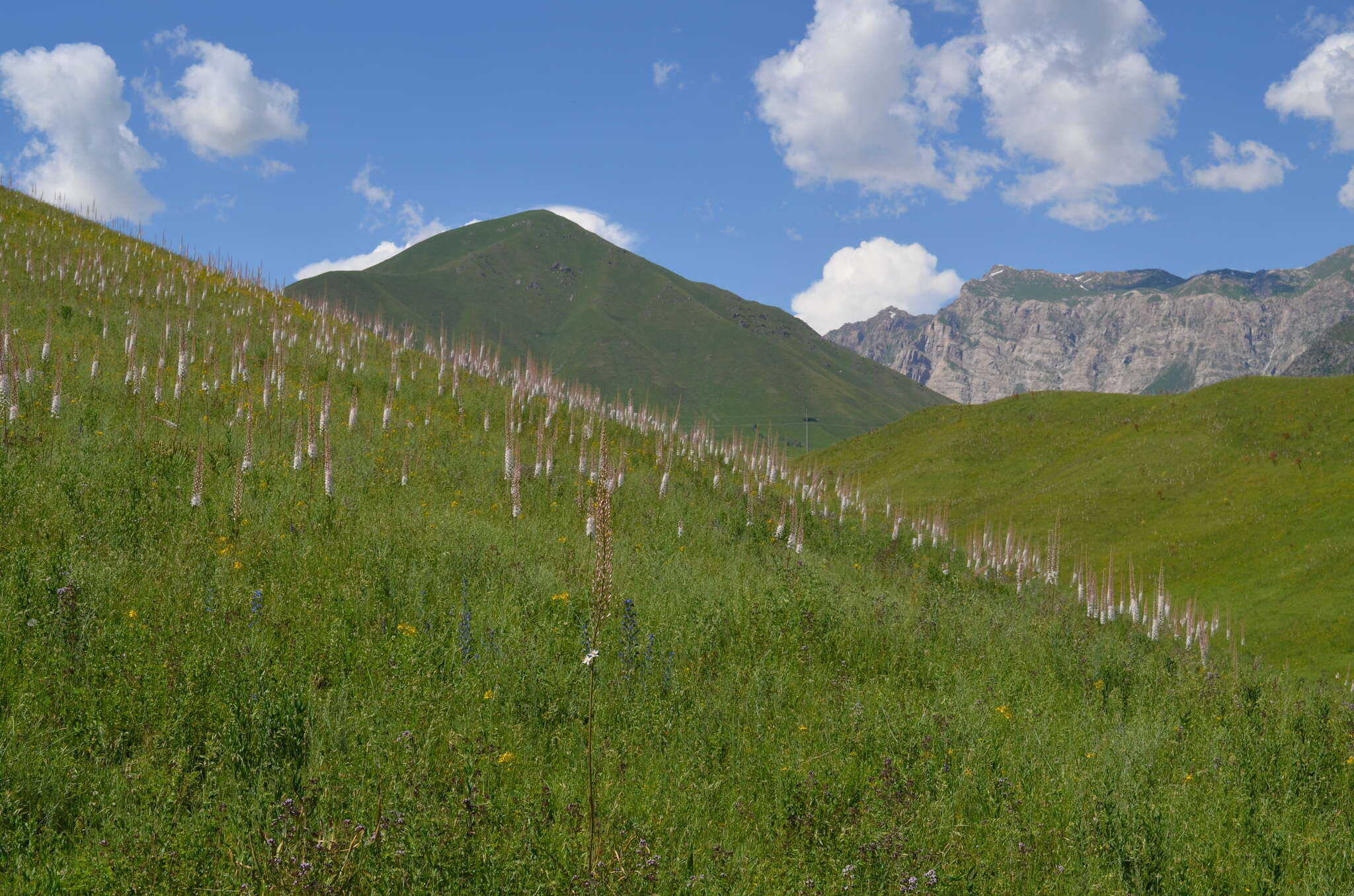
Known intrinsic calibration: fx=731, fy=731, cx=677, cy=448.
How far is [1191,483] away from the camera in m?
49.0

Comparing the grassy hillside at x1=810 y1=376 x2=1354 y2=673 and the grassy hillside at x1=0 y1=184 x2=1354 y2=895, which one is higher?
the grassy hillside at x1=810 y1=376 x2=1354 y2=673

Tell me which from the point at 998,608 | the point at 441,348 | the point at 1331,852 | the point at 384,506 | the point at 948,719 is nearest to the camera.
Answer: the point at 1331,852

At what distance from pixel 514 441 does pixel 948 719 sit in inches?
647

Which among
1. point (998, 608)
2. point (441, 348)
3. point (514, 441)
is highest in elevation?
point (441, 348)

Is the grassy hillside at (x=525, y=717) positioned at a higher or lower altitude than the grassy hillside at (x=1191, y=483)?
lower

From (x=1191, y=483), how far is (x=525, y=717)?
55361 millimetres

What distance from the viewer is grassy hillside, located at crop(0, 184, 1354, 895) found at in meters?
4.38

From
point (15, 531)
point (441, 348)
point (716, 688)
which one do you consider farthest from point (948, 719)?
point (441, 348)

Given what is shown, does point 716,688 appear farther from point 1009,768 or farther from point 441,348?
point 441,348

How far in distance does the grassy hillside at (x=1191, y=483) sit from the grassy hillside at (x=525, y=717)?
24483 mm

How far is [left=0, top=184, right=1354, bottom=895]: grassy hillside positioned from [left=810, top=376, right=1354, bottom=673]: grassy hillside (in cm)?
2448

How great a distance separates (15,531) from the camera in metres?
8.48

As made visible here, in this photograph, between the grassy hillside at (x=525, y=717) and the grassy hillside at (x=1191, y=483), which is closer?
the grassy hillside at (x=525, y=717)

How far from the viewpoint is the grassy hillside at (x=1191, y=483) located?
109ft
